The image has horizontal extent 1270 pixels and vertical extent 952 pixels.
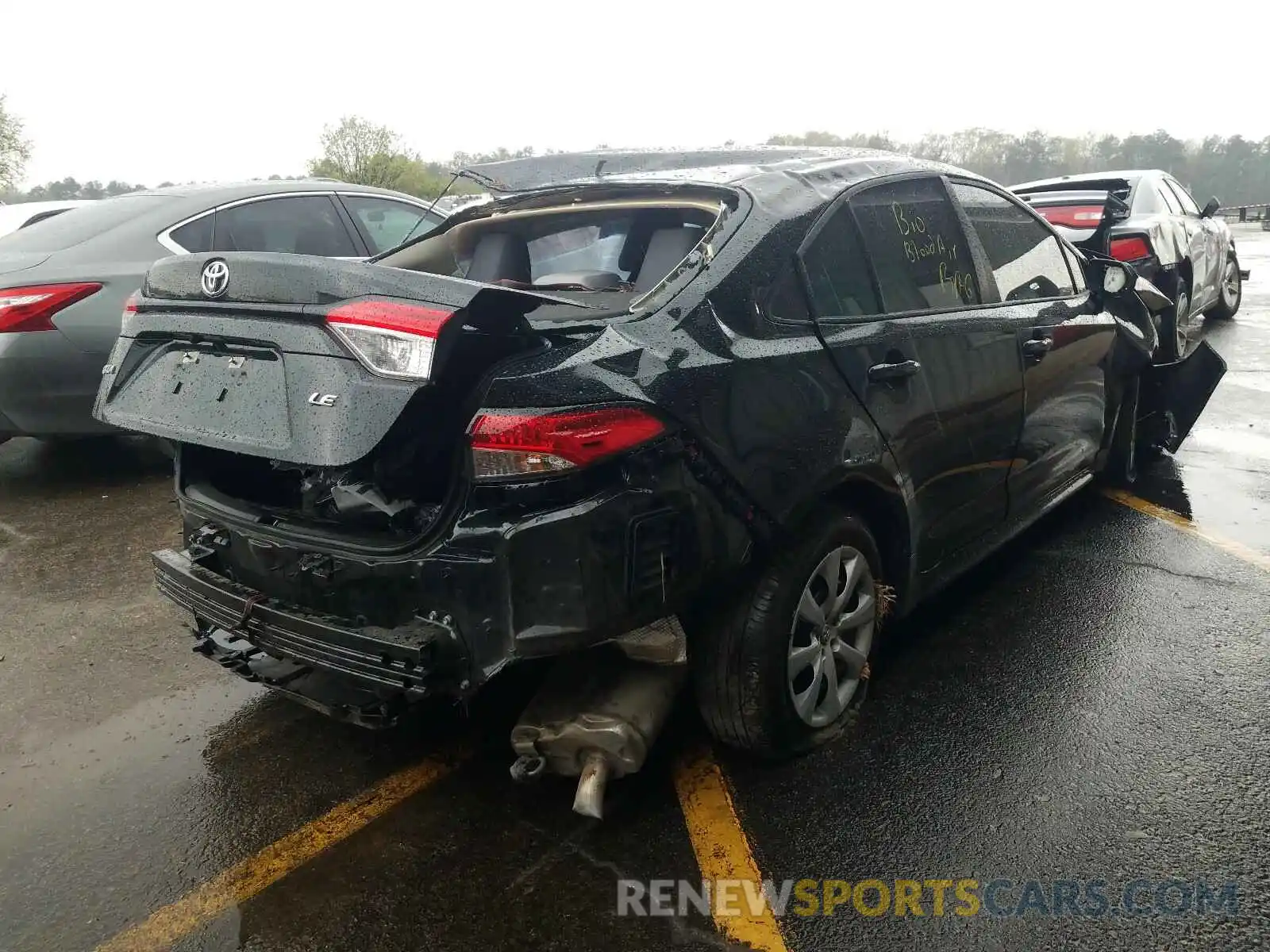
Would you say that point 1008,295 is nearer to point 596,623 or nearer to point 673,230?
point 673,230

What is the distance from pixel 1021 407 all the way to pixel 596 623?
7.11ft

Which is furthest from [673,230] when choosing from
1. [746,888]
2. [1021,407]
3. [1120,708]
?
[1120,708]

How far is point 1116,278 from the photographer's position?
4125 mm

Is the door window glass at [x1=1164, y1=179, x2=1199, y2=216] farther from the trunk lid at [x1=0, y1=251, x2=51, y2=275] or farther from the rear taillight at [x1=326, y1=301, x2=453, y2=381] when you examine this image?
the trunk lid at [x1=0, y1=251, x2=51, y2=275]

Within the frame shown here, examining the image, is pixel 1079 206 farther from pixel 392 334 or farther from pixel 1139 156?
pixel 1139 156

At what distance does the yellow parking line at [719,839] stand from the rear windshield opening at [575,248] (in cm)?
140

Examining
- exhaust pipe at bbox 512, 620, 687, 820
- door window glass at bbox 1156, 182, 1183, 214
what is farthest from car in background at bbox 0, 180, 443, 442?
door window glass at bbox 1156, 182, 1183, 214

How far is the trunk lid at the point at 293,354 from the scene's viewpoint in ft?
6.61

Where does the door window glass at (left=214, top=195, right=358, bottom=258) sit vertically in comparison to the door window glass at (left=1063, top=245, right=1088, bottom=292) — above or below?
above

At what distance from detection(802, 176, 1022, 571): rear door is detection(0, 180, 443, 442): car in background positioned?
219 centimetres

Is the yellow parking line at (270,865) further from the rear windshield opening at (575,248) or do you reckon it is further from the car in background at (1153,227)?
the car in background at (1153,227)

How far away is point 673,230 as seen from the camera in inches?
109

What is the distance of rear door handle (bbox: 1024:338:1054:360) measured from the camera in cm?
343

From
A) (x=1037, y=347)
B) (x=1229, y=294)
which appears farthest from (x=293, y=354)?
(x=1229, y=294)
